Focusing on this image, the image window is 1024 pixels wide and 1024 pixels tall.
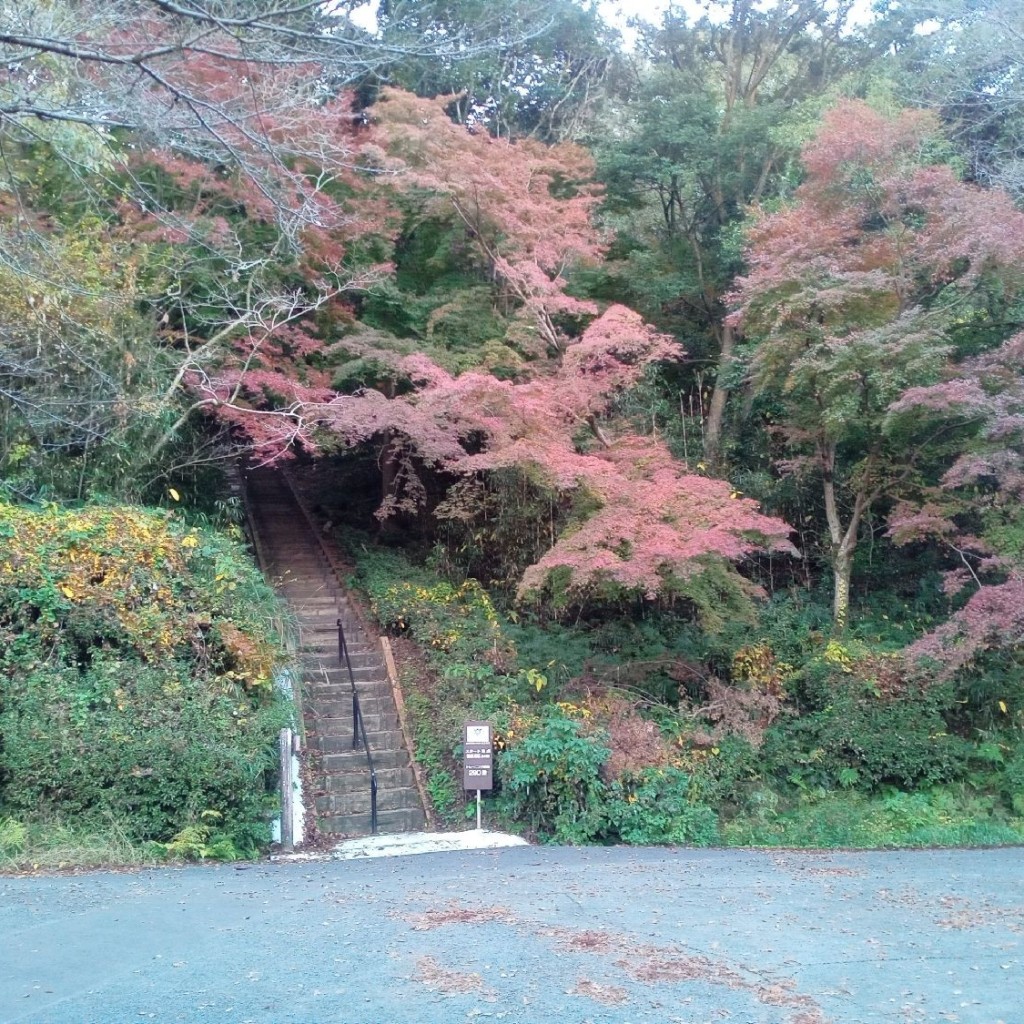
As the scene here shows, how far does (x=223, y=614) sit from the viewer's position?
10.7 meters

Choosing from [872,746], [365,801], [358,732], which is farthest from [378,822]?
[872,746]

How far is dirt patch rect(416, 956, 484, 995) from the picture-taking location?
17.1ft

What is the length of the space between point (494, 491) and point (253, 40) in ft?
33.7

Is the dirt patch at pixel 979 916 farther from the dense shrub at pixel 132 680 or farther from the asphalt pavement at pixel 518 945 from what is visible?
the dense shrub at pixel 132 680

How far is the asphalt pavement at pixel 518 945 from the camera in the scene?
4.98 meters

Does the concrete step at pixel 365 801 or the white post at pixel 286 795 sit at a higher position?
the white post at pixel 286 795

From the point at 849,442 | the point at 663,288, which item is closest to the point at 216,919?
the point at 849,442

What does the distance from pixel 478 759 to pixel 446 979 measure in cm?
526

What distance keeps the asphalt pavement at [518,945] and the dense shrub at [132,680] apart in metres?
0.97

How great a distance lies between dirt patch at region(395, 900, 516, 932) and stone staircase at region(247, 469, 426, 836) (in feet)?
14.0

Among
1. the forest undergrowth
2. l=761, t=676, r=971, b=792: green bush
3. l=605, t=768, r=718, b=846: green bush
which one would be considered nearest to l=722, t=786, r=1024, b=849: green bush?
the forest undergrowth

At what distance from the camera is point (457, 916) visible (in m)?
6.79

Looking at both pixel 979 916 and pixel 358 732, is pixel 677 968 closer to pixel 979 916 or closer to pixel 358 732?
pixel 979 916

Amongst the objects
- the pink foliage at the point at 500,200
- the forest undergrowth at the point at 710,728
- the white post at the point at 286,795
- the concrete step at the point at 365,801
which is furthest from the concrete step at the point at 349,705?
the pink foliage at the point at 500,200
